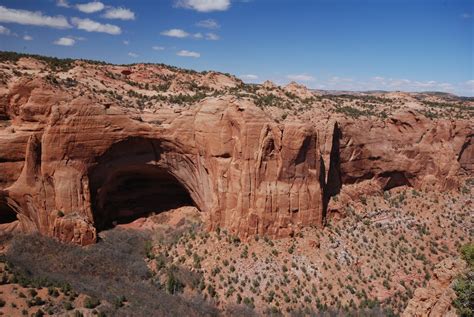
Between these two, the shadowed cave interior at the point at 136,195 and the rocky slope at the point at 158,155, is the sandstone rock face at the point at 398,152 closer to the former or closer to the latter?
the rocky slope at the point at 158,155

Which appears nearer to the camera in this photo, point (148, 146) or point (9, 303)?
point (9, 303)

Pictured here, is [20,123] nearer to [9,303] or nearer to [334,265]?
[9,303]

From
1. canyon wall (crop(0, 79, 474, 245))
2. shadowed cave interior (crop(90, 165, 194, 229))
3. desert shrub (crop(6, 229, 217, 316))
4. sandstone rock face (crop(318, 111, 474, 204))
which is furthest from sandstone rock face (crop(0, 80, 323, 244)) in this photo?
sandstone rock face (crop(318, 111, 474, 204))

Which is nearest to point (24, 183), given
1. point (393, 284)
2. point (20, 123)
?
point (20, 123)

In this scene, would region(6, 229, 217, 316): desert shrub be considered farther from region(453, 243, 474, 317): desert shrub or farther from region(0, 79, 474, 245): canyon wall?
region(453, 243, 474, 317): desert shrub

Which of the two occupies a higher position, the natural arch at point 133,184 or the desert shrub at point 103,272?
the natural arch at point 133,184

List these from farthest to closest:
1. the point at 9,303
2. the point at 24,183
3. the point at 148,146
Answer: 1. the point at 148,146
2. the point at 24,183
3. the point at 9,303

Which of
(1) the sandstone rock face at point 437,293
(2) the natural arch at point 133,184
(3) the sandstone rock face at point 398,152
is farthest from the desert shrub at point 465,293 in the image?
(2) the natural arch at point 133,184
